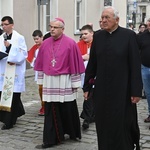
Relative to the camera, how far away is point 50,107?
5.68 m

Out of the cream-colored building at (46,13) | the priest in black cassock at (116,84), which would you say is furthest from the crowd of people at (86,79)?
the cream-colored building at (46,13)

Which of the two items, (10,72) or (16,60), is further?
(10,72)

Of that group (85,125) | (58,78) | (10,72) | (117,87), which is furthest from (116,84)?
(10,72)

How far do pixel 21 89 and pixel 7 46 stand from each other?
780mm

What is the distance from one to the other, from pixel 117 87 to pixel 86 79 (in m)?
0.51

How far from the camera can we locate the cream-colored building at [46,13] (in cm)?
1362

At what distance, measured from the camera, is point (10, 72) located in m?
6.63

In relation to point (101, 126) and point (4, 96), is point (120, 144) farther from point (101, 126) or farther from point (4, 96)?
point (4, 96)

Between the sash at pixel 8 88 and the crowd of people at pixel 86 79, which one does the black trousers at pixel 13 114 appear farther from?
the sash at pixel 8 88

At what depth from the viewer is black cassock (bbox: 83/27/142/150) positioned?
14.6 ft

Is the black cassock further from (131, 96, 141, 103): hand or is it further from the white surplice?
the white surplice

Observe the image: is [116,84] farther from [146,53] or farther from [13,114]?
[13,114]

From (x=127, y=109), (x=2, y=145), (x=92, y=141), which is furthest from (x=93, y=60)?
(x=2, y=145)

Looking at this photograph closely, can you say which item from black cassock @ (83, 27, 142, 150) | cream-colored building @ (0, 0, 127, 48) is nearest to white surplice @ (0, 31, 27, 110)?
black cassock @ (83, 27, 142, 150)
